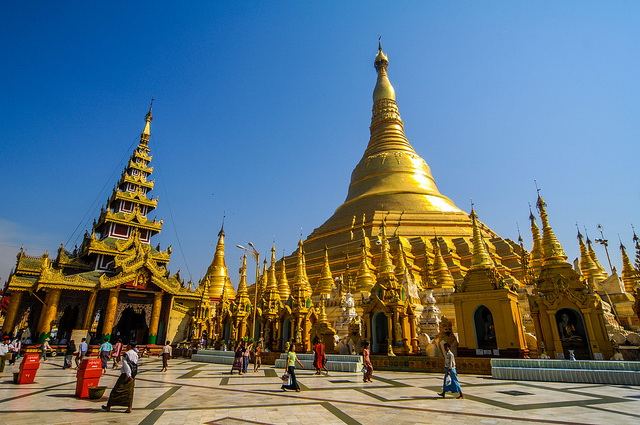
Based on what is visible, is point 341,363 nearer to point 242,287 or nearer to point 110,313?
point 242,287

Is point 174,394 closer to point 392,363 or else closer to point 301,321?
point 392,363

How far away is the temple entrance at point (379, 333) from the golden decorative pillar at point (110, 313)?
57.0 feet

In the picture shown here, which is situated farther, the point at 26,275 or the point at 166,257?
the point at 166,257

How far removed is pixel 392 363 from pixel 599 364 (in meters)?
6.42

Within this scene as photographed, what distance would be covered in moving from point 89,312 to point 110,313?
4.14 ft

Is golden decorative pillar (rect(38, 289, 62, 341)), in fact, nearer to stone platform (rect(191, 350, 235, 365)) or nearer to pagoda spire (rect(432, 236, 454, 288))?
stone platform (rect(191, 350, 235, 365))

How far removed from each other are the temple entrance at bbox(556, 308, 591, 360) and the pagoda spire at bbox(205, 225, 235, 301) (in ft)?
97.2

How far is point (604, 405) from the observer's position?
6.91 m

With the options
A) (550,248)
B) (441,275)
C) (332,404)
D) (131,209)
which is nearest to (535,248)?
(441,275)

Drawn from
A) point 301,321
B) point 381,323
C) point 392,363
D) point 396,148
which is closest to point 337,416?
point 392,363

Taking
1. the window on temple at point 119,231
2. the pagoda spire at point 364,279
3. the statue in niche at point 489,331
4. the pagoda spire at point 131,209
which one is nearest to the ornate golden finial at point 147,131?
the pagoda spire at point 131,209

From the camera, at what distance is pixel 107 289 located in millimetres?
25453

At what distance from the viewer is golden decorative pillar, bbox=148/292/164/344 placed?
26.2m

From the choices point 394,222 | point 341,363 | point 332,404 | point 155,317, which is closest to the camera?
point 332,404
